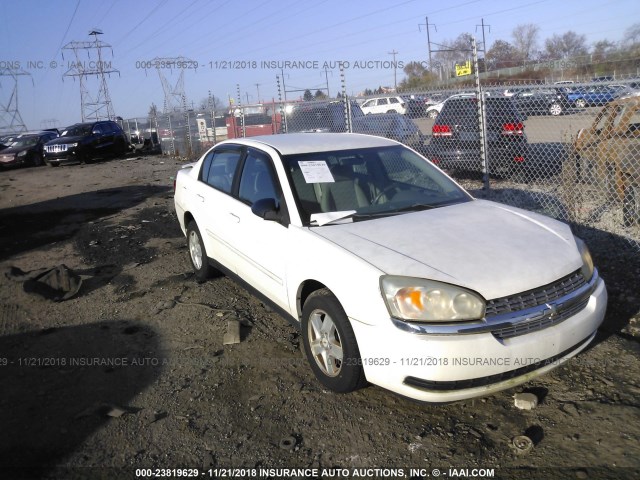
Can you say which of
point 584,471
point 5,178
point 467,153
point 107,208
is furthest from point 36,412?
point 5,178

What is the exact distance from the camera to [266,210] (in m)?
3.87

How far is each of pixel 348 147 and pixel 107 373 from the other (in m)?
2.60

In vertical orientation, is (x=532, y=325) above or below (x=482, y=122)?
below

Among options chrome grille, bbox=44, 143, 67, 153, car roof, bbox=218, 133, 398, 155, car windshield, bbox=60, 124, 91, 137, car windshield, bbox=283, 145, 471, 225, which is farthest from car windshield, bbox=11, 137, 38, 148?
car windshield, bbox=283, 145, 471, 225

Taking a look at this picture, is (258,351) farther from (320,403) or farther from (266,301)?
(320,403)

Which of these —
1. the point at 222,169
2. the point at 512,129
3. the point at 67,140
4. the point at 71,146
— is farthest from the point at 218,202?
the point at 67,140

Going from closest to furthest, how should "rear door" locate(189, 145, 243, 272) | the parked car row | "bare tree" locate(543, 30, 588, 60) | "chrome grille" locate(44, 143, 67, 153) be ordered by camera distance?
"rear door" locate(189, 145, 243, 272)
"chrome grille" locate(44, 143, 67, 153)
the parked car row
"bare tree" locate(543, 30, 588, 60)

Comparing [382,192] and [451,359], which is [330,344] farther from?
[382,192]

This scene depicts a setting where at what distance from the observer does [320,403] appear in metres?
3.36

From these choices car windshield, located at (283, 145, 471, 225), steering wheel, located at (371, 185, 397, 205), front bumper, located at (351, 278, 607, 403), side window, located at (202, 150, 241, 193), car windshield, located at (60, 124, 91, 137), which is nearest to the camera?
front bumper, located at (351, 278, 607, 403)

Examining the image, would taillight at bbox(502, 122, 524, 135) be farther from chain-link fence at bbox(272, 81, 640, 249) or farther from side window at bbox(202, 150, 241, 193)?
side window at bbox(202, 150, 241, 193)

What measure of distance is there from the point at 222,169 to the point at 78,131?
1973 centimetres

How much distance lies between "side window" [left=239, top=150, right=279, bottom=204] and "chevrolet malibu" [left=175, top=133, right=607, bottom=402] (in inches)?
0.6

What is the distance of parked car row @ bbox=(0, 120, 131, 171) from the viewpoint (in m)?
20.7
